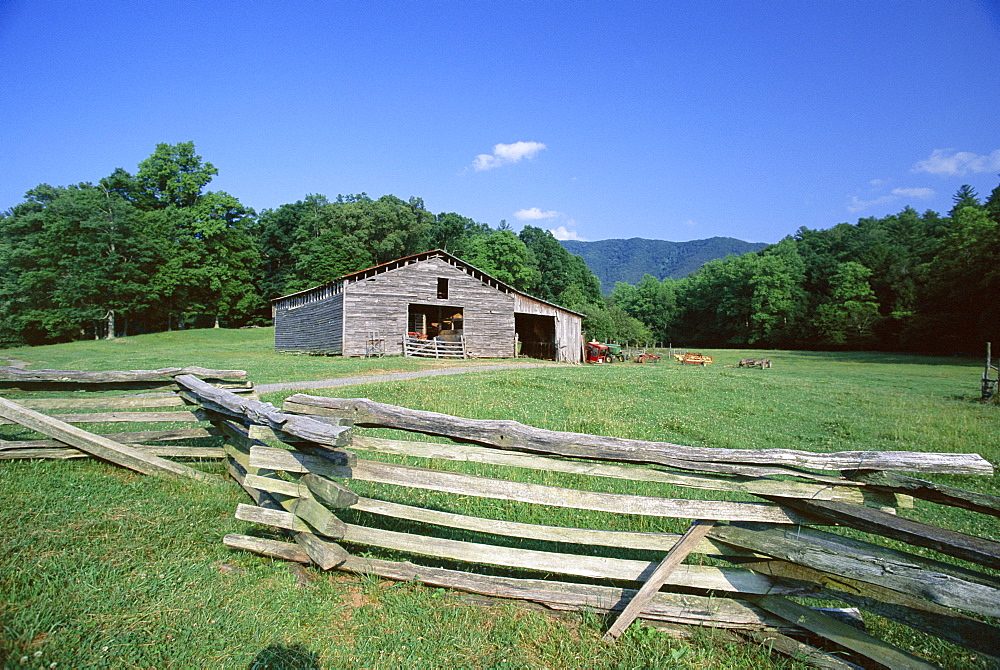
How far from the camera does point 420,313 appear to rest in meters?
41.1

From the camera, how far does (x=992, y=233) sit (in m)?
47.8

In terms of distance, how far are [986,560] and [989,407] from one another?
59.8 ft

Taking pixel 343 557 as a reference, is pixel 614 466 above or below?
above

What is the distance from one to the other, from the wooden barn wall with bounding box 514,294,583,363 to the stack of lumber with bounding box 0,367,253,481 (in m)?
31.5

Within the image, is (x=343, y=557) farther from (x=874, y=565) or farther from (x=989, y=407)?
(x=989, y=407)

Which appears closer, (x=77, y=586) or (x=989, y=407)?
(x=77, y=586)

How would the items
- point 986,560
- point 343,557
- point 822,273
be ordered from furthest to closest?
point 822,273
point 343,557
point 986,560

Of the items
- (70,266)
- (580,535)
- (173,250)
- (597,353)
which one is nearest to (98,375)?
(580,535)

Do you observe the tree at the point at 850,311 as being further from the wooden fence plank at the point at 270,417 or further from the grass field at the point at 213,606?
the wooden fence plank at the point at 270,417

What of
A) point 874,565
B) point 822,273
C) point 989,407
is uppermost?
point 822,273

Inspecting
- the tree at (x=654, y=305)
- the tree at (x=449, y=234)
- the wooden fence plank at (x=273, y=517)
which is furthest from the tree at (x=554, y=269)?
the wooden fence plank at (x=273, y=517)

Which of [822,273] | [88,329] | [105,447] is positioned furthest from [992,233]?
[88,329]

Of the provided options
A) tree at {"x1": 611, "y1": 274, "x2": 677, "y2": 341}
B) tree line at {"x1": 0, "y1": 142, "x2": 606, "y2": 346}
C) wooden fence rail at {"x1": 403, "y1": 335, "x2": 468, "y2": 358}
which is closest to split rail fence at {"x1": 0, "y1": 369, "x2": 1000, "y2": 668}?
wooden fence rail at {"x1": 403, "y1": 335, "x2": 468, "y2": 358}

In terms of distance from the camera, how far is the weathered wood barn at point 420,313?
33.1 meters
